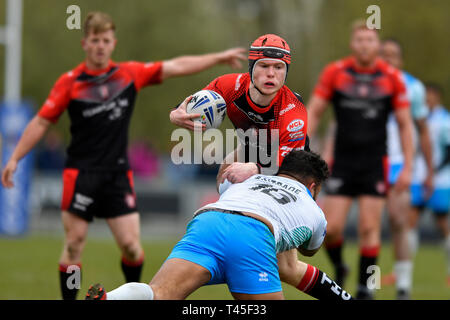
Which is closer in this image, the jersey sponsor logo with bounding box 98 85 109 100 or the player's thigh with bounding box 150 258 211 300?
the player's thigh with bounding box 150 258 211 300

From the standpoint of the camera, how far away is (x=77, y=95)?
739 cm

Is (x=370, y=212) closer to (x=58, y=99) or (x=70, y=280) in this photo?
(x=70, y=280)

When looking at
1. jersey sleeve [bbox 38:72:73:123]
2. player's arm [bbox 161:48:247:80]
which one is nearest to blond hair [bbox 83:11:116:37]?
jersey sleeve [bbox 38:72:73:123]

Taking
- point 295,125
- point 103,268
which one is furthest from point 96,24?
point 103,268

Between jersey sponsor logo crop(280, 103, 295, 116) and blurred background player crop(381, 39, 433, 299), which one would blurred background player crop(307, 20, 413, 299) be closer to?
blurred background player crop(381, 39, 433, 299)

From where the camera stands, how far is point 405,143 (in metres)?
8.60

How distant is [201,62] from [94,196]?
1.68 metres

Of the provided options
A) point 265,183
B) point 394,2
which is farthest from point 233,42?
point 265,183

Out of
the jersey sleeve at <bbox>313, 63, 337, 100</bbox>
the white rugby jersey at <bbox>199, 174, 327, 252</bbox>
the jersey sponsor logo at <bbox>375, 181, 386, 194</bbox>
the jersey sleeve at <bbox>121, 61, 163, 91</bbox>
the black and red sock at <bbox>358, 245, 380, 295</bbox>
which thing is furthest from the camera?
the jersey sleeve at <bbox>313, 63, 337, 100</bbox>

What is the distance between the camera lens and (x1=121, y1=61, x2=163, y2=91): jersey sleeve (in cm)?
763

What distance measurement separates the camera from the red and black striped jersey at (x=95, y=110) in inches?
291

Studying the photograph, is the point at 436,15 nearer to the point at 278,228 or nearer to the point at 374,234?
the point at 374,234

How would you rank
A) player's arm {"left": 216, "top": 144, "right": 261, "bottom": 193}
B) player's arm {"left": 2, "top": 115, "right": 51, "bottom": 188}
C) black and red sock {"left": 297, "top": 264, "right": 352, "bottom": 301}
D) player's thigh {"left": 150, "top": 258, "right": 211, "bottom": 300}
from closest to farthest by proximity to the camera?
player's thigh {"left": 150, "top": 258, "right": 211, "bottom": 300}, player's arm {"left": 216, "top": 144, "right": 261, "bottom": 193}, black and red sock {"left": 297, "top": 264, "right": 352, "bottom": 301}, player's arm {"left": 2, "top": 115, "right": 51, "bottom": 188}

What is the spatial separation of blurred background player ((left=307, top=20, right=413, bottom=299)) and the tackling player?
3370 mm
